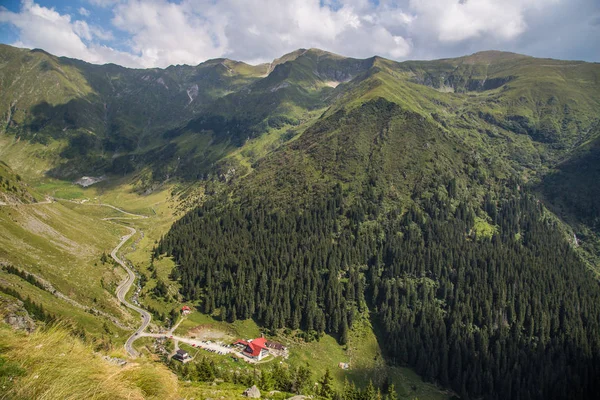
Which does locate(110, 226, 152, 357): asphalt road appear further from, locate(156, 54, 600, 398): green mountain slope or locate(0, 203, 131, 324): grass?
locate(156, 54, 600, 398): green mountain slope

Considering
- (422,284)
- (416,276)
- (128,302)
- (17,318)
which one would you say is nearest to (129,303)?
(128,302)

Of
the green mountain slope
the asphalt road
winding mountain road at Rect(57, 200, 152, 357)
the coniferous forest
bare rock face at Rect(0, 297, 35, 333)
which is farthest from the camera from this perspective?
the green mountain slope

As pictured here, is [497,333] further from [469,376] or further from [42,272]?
[42,272]

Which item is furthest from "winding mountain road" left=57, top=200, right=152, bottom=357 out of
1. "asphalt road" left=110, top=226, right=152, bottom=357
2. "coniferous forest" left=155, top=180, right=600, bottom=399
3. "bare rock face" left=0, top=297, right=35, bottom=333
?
"bare rock face" left=0, top=297, right=35, bottom=333

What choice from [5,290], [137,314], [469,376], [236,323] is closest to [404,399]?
[469,376]

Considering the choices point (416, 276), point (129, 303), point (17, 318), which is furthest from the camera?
point (416, 276)

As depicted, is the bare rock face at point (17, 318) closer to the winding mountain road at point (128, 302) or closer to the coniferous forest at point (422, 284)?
the winding mountain road at point (128, 302)

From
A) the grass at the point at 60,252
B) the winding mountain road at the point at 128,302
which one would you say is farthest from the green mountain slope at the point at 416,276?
the grass at the point at 60,252

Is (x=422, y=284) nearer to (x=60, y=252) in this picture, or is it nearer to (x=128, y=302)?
(x=128, y=302)
